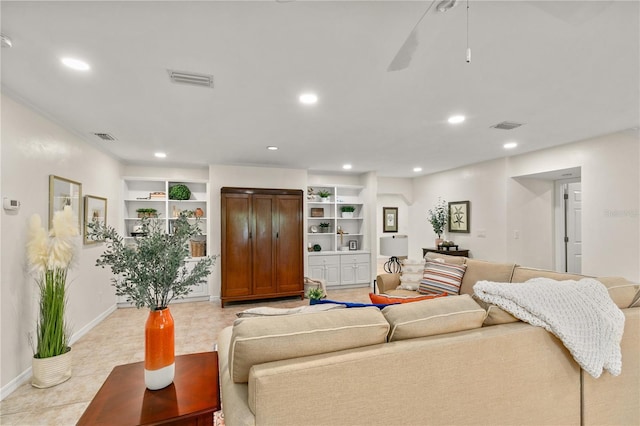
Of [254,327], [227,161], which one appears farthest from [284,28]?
[227,161]

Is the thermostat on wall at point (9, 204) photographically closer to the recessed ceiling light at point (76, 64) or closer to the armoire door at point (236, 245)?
the recessed ceiling light at point (76, 64)

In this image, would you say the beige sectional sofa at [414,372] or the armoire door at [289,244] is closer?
the beige sectional sofa at [414,372]

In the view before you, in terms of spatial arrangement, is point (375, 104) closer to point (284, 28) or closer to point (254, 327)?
point (284, 28)

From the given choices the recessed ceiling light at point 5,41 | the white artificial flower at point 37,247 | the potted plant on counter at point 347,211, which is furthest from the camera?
the potted plant on counter at point 347,211

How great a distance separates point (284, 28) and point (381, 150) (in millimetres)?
2998

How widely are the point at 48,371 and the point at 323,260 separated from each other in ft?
13.5

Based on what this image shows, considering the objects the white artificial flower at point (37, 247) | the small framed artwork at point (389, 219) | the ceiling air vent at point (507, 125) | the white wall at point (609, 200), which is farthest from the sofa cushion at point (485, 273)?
the small framed artwork at point (389, 219)

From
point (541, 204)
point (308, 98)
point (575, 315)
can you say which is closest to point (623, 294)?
point (575, 315)

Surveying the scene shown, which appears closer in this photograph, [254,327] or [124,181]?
[254,327]

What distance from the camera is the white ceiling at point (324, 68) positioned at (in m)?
1.51

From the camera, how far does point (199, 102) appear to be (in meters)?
2.60

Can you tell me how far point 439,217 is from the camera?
19.9 ft

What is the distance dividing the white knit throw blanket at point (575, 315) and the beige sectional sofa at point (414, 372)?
57 millimetres

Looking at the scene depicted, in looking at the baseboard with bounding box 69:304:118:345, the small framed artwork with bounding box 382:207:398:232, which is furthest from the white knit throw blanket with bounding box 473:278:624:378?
the small framed artwork with bounding box 382:207:398:232
